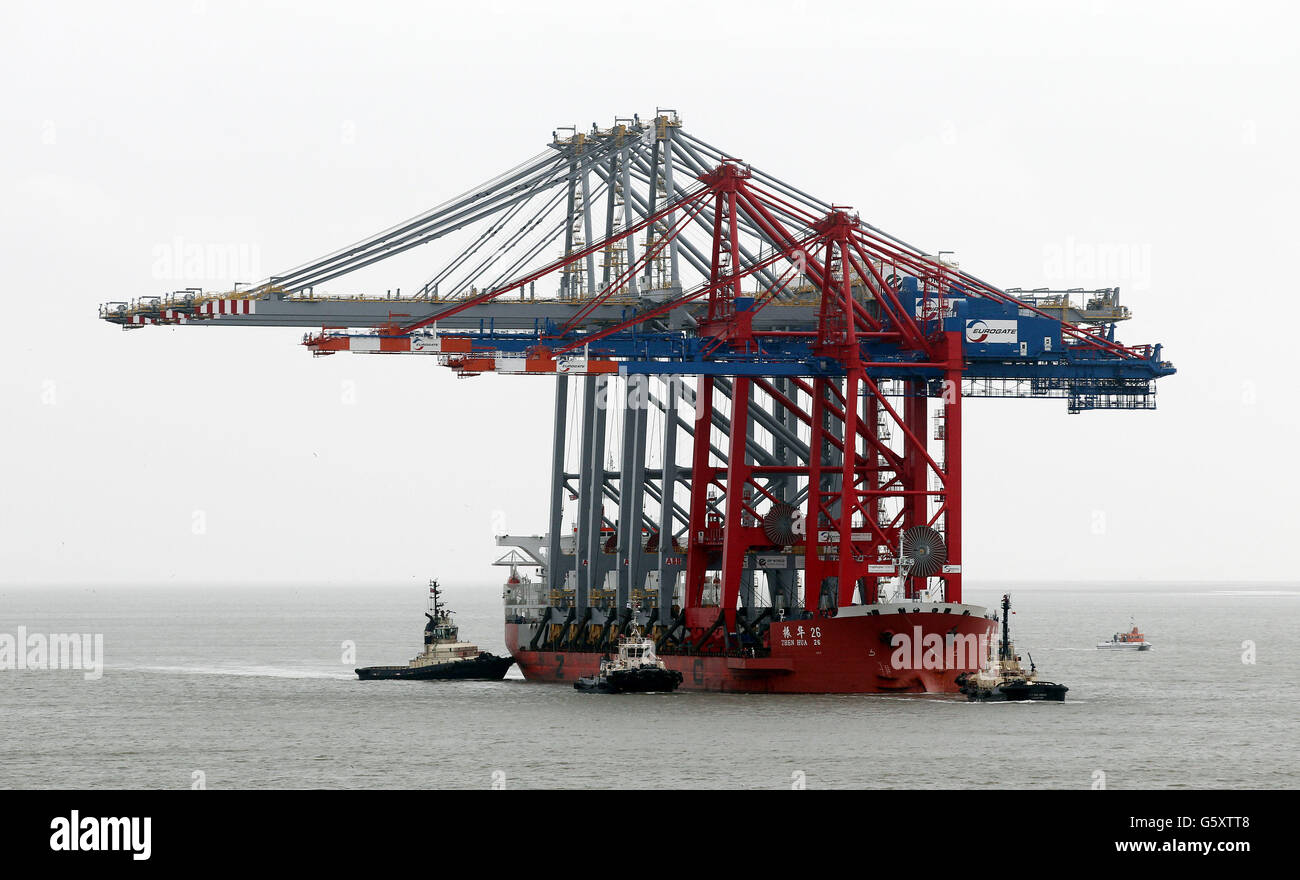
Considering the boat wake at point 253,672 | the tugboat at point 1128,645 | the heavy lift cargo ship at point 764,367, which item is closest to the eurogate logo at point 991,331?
the heavy lift cargo ship at point 764,367

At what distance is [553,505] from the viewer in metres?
91.2

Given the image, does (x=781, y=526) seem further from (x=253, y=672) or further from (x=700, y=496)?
(x=253, y=672)

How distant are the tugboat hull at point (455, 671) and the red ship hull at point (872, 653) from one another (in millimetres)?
18250

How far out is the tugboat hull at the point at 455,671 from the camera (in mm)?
86500

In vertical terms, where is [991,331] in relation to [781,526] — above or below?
above

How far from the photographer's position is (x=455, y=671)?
286 ft

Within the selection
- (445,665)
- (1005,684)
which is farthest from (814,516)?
(445,665)

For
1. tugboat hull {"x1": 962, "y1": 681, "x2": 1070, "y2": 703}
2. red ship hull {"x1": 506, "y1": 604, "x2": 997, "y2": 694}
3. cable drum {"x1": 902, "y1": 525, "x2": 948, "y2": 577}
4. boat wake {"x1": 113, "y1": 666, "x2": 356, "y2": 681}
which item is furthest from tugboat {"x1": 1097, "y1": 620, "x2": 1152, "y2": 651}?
cable drum {"x1": 902, "y1": 525, "x2": 948, "y2": 577}

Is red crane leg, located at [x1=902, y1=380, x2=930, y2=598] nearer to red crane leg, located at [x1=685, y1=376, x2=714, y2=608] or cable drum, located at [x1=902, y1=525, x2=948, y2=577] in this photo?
cable drum, located at [x1=902, y1=525, x2=948, y2=577]

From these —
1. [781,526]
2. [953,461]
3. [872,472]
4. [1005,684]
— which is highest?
[953,461]

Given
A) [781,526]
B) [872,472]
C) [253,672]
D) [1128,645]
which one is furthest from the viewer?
[1128,645]

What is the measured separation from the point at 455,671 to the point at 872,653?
2557 centimetres

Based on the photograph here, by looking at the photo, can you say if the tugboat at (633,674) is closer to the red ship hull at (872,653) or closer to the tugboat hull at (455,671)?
the red ship hull at (872,653)
